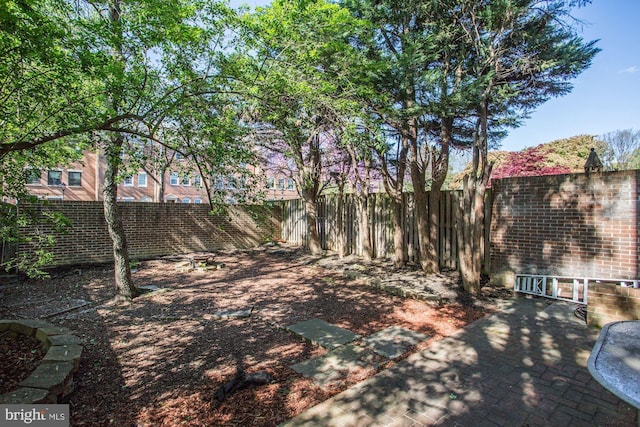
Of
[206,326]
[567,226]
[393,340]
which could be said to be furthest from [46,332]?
[567,226]

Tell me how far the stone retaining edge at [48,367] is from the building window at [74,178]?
82.5 ft

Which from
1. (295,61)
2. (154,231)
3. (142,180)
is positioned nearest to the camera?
(295,61)

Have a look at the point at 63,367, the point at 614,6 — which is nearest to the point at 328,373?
the point at 63,367

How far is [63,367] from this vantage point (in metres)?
2.82

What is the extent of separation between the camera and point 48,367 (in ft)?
9.16

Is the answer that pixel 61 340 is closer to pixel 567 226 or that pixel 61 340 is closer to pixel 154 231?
pixel 567 226

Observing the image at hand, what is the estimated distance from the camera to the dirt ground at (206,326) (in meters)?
2.69

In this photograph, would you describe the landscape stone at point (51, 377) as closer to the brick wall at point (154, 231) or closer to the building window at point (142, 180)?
the brick wall at point (154, 231)

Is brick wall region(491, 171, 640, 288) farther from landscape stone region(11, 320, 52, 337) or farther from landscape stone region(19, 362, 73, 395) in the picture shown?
landscape stone region(11, 320, 52, 337)

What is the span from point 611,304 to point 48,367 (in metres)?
6.25

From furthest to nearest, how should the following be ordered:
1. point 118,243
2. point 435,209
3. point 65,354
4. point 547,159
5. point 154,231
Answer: point 547,159 < point 154,231 < point 435,209 < point 118,243 < point 65,354

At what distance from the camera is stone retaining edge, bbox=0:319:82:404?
93.0 inches

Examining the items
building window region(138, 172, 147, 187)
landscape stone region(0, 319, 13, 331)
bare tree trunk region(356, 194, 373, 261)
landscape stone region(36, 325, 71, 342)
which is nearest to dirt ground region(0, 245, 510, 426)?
landscape stone region(36, 325, 71, 342)

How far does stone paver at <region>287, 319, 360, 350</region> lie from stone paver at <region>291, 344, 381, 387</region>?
7.1 inches
